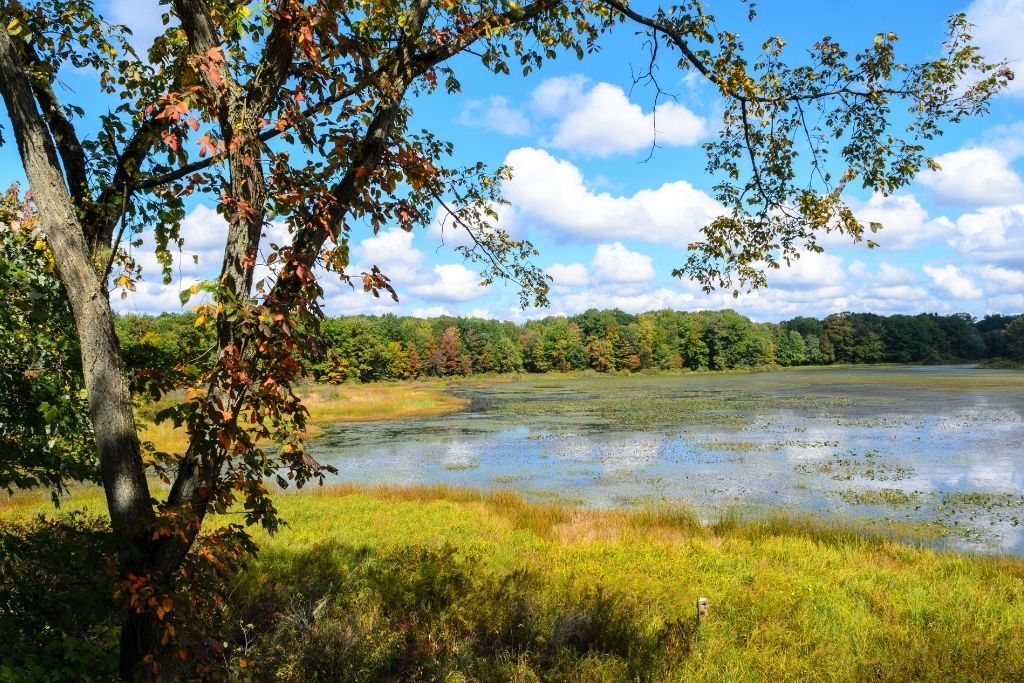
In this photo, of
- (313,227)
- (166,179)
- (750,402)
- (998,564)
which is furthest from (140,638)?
(750,402)

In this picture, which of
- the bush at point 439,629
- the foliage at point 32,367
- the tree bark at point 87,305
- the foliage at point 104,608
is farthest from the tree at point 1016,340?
the tree bark at point 87,305

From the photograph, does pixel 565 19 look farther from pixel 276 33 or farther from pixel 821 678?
pixel 821 678

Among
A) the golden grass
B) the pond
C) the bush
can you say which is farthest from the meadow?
the golden grass

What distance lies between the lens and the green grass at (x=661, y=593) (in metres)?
6.86

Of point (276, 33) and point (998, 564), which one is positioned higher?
point (276, 33)

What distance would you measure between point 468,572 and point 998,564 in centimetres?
998

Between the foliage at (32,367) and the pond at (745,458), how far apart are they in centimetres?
1455

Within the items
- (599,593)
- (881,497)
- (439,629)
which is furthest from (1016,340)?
(439,629)

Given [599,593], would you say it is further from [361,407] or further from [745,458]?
[361,407]

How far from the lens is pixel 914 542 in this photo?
1370 centimetres

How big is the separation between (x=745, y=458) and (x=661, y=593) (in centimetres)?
1740

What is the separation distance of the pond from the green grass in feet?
11.8

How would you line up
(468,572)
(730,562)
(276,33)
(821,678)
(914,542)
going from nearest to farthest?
1. (276,33)
2. (821,678)
3. (468,572)
4. (730,562)
5. (914,542)

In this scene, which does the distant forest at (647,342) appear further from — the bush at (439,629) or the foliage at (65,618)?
the foliage at (65,618)
